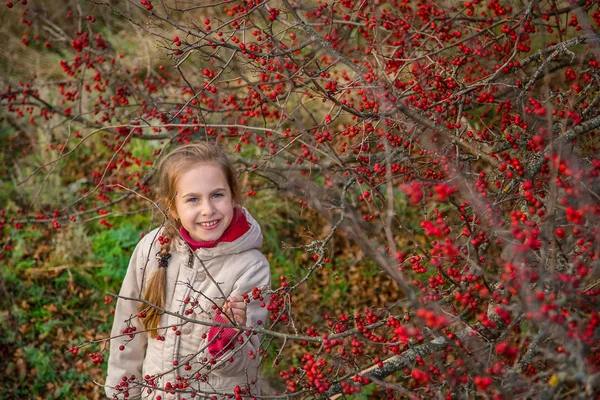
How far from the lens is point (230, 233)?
2490 millimetres

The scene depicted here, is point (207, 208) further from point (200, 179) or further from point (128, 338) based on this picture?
point (128, 338)

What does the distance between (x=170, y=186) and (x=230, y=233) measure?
0.36 meters

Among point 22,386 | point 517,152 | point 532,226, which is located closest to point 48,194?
point 22,386

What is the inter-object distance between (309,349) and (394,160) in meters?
2.04

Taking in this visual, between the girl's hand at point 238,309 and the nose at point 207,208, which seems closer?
the girl's hand at point 238,309

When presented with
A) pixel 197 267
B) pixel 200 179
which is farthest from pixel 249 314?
pixel 200 179

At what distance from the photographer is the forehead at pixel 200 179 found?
2.45 meters

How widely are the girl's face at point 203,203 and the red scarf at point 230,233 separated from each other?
3 cm

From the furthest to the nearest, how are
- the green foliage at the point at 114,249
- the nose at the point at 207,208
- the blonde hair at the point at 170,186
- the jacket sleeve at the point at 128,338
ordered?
the green foliage at the point at 114,249 → the jacket sleeve at the point at 128,338 → the blonde hair at the point at 170,186 → the nose at the point at 207,208

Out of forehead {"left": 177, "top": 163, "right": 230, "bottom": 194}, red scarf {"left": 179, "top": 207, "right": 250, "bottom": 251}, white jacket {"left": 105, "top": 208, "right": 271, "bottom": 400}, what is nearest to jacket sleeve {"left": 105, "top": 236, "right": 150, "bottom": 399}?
white jacket {"left": 105, "top": 208, "right": 271, "bottom": 400}

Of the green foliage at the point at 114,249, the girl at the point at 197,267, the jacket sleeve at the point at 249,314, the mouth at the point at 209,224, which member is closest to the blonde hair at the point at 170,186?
the girl at the point at 197,267

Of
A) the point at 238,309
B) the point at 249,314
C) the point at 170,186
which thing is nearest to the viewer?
the point at 238,309

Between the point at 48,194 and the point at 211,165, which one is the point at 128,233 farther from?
the point at 211,165

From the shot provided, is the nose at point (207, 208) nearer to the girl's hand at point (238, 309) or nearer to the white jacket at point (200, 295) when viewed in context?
the white jacket at point (200, 295)
